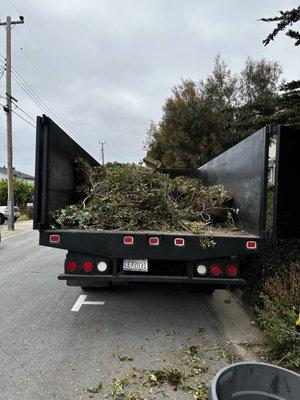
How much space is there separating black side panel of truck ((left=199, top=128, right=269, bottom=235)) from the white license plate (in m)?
1.29

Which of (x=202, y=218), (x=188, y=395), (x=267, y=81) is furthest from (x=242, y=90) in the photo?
(x=188, y=395)

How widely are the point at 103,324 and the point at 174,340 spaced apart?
102 cm

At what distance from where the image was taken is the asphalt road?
3.80 meters

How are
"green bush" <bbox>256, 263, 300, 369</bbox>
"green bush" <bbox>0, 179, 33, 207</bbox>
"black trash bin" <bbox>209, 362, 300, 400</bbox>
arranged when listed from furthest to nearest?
"green bush" <bbox>0, 179, 33, 207</bbox>
"green bush" <bbox>256, 263, 300, 369</bbox>
"black trash bin" <bbox>209, 362, 300, 400</bbox>

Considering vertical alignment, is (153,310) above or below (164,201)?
below

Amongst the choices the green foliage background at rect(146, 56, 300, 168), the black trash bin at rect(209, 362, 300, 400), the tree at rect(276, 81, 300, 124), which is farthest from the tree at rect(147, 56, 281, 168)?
the black trash bin at rect(209, 362, 300, 400)

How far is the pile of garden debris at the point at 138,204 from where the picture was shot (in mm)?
5230

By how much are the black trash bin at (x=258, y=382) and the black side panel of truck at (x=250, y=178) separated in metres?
1.93

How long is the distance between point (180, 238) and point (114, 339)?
141 cm

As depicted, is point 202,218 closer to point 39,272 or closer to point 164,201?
point 164,201

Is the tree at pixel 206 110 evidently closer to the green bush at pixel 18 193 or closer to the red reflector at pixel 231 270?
the red reflector at pixel 231 270

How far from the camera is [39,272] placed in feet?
30.5

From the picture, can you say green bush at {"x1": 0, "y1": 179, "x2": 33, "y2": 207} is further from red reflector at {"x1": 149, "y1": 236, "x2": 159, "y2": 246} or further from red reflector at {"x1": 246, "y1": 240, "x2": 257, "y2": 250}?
red reflector at {"x1": 246, "y1": 240, "x2": 257, "y2": 250}

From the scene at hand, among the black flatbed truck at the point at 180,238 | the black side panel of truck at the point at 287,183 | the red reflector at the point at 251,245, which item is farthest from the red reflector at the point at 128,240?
the black side panel of truck at the point at 287,183
